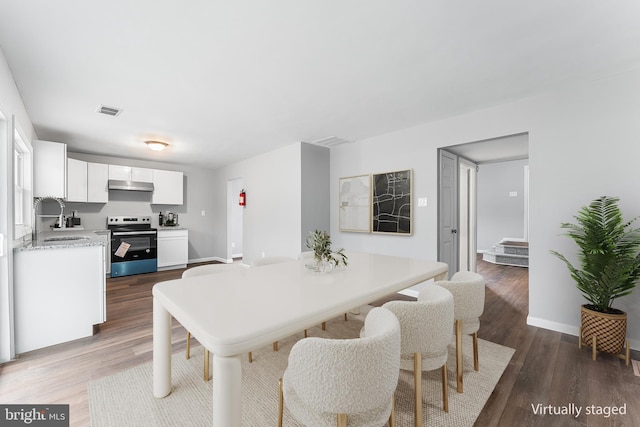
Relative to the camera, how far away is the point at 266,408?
164 centimetres

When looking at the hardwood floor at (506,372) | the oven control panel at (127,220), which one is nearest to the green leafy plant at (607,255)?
the hardwood floor at (506,372)

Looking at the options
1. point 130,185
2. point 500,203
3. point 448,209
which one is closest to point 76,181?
point 130,185

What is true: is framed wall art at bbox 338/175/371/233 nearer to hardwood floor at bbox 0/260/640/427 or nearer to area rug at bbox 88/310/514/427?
hardwood floor at bbox 0/260/640/427

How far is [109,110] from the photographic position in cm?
302

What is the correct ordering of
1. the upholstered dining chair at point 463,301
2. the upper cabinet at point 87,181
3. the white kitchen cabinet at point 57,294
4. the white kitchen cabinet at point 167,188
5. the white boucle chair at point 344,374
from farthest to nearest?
the white kitchen cabinet at point 167,188 → the upper cabinet at point 87,181 → the white kitchen cabinet at point 57,294 → the upholstered dining chair at point 463,301 → the white boucle chair at point 344,374

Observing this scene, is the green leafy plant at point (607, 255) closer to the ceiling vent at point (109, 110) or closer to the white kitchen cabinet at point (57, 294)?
the white kitchen cabinet at point (57, 294)

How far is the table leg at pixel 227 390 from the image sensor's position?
0.95 m

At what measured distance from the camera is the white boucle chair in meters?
0.89

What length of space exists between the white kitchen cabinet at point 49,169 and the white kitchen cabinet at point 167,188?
1.91 metres

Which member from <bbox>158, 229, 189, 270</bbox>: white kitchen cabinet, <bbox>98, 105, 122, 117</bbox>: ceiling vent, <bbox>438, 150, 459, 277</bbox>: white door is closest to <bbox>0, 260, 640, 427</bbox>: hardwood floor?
<bbox>438, 150, 459, 277</bbox>: white door

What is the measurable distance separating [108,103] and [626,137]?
493 centimetres

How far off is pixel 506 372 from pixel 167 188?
6186 millimetres

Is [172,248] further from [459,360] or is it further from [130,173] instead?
[459,360]

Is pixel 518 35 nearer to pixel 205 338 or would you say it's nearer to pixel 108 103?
pixel 205 338
